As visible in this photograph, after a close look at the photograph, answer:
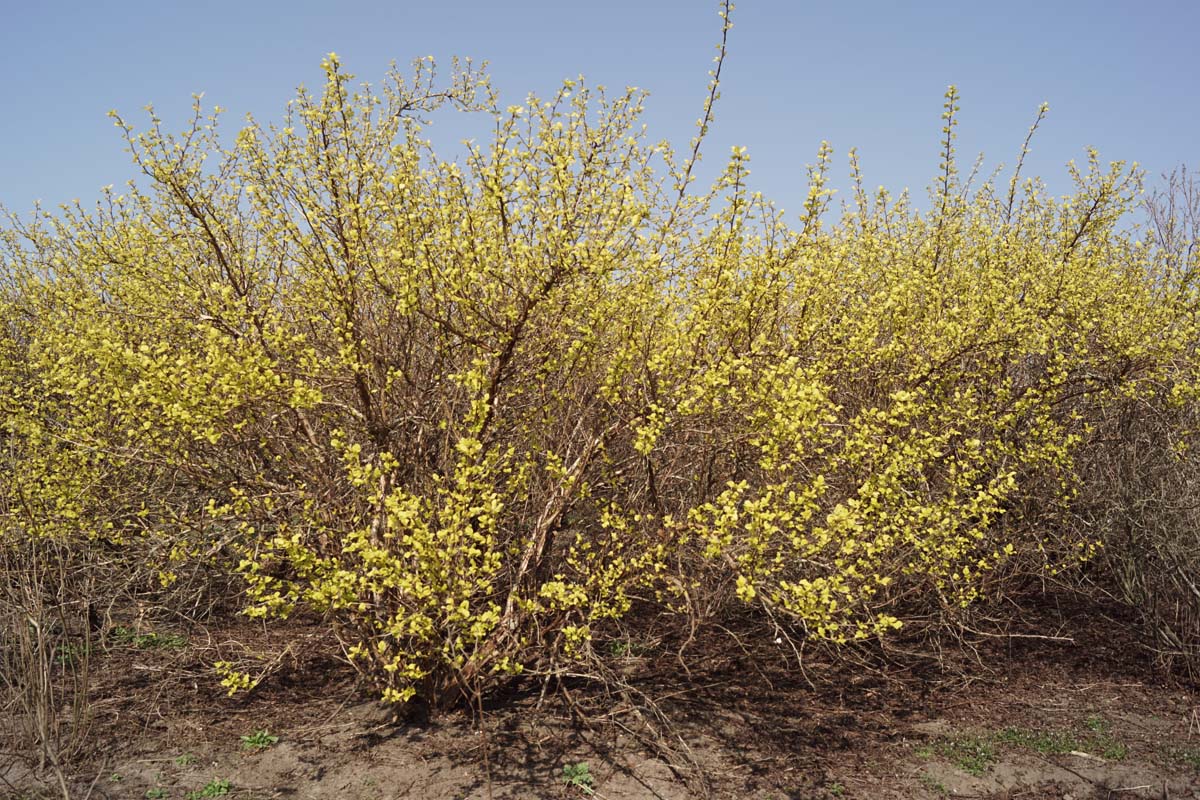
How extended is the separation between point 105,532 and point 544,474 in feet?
8.92

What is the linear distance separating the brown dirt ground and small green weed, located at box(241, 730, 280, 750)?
0.03m

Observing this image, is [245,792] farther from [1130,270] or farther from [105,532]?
[1130,270]

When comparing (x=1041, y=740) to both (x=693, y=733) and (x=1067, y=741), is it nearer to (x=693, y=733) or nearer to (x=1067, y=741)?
(x=1067, y=741)

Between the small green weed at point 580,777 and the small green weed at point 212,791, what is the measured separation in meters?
1.56

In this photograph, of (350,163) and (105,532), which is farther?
(105,532)

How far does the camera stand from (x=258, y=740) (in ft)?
14.2

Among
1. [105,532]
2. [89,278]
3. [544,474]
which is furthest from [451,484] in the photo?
[89,278]

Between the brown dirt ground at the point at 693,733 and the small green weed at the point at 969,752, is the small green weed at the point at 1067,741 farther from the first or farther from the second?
the small green weed at the point at 969,752

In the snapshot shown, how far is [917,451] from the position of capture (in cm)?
436

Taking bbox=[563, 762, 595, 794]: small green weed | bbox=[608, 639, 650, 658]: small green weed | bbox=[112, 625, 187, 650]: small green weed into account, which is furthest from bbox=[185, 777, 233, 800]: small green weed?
bbox=[608, 639, 650, 658]: small green weed

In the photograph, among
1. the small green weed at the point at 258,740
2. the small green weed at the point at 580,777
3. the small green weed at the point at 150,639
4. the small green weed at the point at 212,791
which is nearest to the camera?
the small green weed at the point at 212,791

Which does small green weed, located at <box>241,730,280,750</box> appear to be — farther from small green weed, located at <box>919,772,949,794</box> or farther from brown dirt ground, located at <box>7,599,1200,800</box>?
small green weed, located at <box>919,772,949,794</box>

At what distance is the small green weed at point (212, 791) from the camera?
12.5 feet

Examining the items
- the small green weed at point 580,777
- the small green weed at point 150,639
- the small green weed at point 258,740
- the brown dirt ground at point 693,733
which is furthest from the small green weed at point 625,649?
the small green weed at point 150,639
